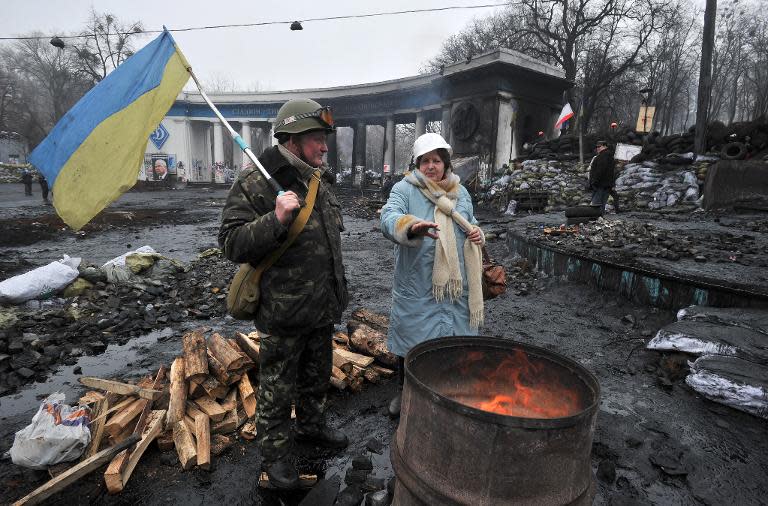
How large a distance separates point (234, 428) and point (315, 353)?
1083 mm

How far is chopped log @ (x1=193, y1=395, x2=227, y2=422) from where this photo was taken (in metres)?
3.13

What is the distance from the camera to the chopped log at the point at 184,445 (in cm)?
276

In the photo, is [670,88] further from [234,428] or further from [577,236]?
[234,428]

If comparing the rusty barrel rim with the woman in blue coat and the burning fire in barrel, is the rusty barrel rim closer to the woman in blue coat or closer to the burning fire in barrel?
the burning fire in barrel

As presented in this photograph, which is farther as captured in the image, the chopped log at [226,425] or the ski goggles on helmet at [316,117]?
the chopped log at [226,425]

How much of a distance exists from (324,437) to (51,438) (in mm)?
1729

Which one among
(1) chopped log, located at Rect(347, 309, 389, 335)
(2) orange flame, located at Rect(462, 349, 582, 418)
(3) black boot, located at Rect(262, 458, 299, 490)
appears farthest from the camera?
(1) chopped log, located at Rect(347, 309, 389, 335)

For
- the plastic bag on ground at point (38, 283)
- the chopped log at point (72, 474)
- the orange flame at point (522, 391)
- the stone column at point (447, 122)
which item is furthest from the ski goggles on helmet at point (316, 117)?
the stone column at point (447, 122)

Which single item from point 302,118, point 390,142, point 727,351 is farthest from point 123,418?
point 390,142

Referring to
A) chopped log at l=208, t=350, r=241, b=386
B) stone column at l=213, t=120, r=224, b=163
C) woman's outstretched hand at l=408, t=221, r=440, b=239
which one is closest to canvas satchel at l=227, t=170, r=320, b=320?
woman's outstretched hand at l=408, t=221, r=440, b=239

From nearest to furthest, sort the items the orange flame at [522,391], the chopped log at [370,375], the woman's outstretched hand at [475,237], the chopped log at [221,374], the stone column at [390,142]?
the orange flame at [522,391], the woman's outstretched hand at [475,237], the chopped log at [221,374], the chopped log at [370,375], the stone column at [390,142]

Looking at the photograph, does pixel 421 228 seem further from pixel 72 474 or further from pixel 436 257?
pixel 72 474

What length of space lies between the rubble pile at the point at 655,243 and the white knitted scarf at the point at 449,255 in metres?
4.56

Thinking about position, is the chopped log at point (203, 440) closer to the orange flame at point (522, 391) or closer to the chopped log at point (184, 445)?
the chopped log at point (184, 445)
